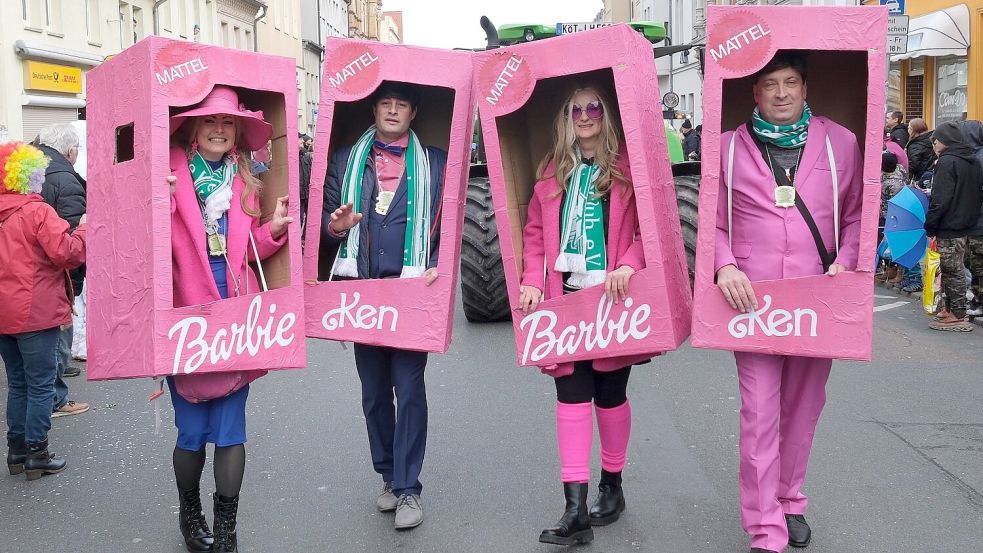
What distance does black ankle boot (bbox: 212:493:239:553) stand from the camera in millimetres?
4012

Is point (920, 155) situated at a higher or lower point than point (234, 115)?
higher

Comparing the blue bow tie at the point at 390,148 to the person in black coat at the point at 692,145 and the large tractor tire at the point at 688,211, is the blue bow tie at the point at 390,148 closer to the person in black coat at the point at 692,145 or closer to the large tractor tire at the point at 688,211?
the large tractor tire at the point at 688,211

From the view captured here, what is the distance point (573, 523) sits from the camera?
4.08 metres

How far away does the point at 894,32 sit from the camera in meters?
11.7

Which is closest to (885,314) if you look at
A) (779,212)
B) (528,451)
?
(528,451)

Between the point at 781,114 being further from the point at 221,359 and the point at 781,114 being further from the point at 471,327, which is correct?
the point at 471,327

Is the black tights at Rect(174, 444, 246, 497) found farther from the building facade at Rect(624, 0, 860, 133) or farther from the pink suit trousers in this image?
the building facade at Rect(624, 0, 860, 133)

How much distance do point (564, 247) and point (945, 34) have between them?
1590 cm

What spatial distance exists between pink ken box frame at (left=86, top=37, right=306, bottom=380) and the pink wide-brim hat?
5cm

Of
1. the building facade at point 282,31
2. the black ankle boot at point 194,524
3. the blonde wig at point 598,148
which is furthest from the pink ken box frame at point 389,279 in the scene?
the building facade at point 282,31

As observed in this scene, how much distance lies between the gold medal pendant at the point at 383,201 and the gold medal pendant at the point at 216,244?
696 mm

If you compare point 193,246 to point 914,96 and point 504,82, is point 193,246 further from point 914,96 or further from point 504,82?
point 914,96

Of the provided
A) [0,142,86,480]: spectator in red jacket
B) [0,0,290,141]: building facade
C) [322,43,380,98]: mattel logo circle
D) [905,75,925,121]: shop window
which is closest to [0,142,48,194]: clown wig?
[0,142,86,480]: spectator in red jacket

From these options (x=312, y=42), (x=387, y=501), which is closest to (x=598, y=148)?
(x=387, y=501)
